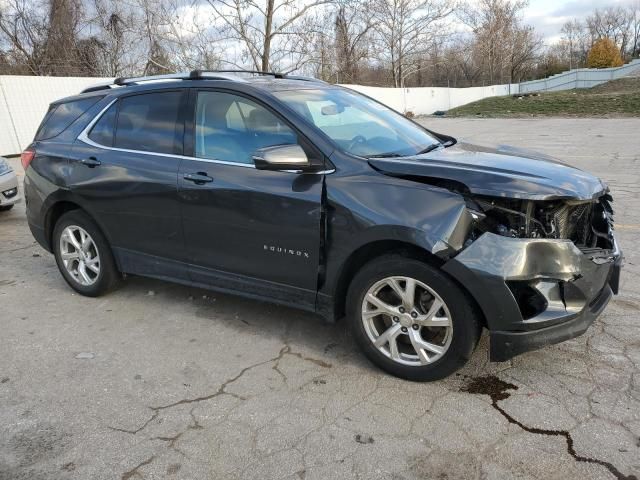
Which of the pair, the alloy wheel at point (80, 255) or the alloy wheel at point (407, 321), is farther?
the alloy wheel at point (80, 255)

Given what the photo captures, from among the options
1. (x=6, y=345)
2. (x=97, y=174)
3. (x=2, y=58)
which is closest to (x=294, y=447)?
(x=6, y=345)

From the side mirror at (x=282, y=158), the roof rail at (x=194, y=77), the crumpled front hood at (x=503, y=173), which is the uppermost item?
the roof rail at (x=194, y=77)

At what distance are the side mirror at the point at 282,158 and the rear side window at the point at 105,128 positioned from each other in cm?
172

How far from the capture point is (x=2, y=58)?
2348 centimetres

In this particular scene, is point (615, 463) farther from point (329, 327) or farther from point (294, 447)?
point (329, 327)

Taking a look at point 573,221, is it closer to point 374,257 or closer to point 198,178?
point 374,257

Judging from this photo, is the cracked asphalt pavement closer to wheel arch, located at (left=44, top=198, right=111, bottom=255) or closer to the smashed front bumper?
the smashed front bumper

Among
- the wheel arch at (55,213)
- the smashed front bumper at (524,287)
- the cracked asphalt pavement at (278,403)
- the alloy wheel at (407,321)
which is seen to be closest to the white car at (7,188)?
the wheel arch at (55,213)

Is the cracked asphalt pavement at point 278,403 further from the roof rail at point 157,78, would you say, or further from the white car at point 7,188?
the white car at point 7,188

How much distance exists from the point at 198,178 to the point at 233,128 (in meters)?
0.42

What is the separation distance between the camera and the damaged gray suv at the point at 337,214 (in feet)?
9.34

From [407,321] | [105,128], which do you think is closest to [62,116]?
[105,128]

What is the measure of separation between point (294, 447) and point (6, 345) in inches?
98.1

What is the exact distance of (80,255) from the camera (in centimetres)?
467
